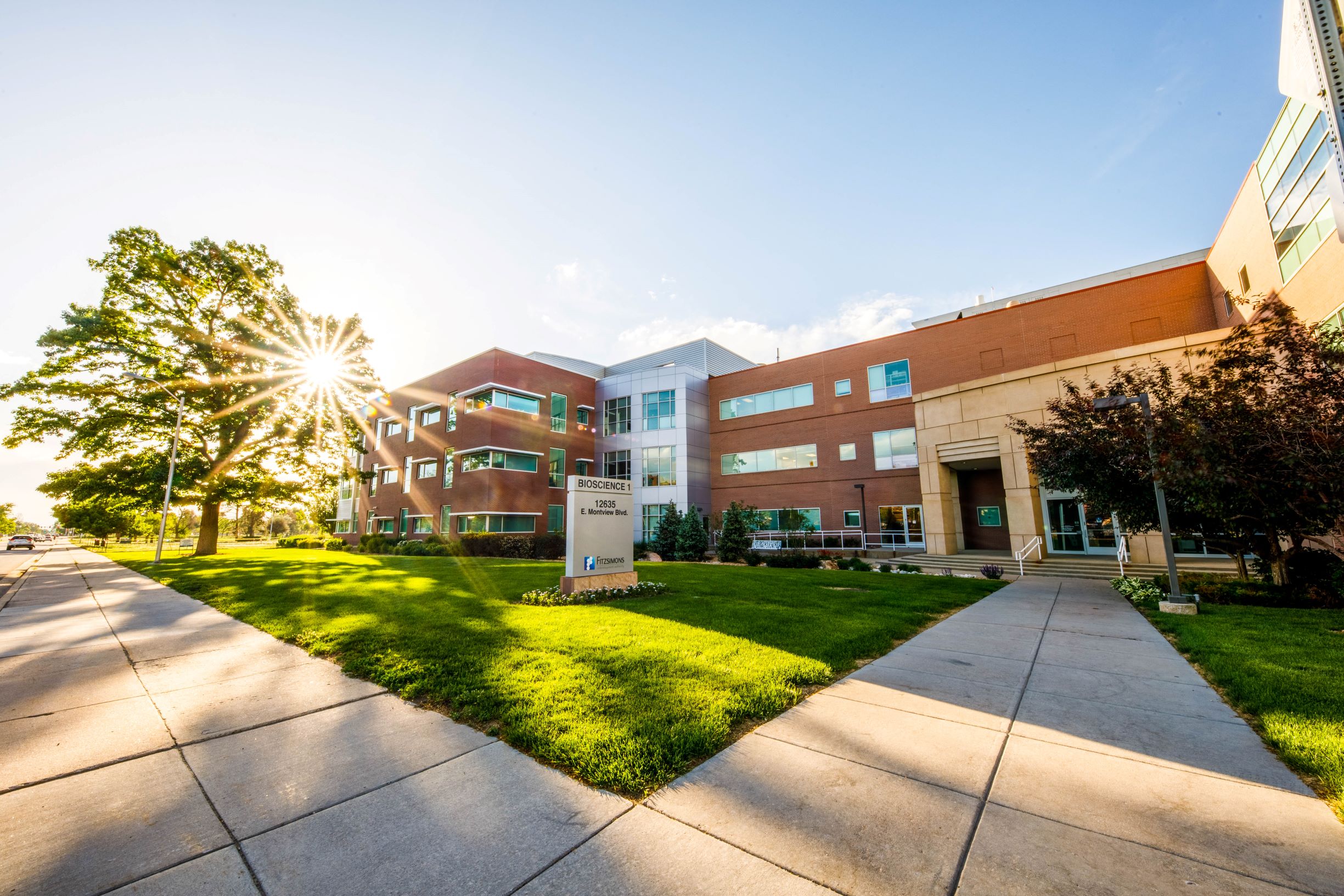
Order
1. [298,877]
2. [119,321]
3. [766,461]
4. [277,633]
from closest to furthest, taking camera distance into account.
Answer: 1. [298,877]
2. [277,633]
3. [119,321]
4. [766,461]

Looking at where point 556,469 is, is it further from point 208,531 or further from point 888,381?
point 888,381

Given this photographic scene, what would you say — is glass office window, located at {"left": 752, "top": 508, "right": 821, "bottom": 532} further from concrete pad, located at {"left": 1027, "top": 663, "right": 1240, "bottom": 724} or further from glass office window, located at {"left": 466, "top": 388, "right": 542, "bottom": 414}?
concrete pad, located at {"left": 1027, "top": 663, "right": 1240, "bottom": 724}

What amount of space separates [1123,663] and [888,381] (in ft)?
82.7

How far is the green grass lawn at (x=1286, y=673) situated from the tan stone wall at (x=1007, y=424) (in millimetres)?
10393

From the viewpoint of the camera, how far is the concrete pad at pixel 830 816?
2.54 meters

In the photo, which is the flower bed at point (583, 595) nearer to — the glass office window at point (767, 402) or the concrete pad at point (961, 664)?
the concrete pad at point (961, 664)

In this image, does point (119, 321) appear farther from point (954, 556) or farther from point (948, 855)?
point (954, 556)

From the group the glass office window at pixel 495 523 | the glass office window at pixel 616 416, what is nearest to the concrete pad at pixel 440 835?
the glass office window at pixel 495 523

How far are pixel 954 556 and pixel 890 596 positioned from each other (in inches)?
507

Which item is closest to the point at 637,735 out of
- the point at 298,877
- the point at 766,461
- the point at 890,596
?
the point at 298,877

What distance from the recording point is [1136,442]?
11.2 metres

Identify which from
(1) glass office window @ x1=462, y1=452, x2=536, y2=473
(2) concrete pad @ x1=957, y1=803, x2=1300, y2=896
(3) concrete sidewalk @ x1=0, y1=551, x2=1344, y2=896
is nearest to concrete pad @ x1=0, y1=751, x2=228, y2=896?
(3) concrete sidewalk @ x1=0, y1=551, x2=1344, y2=896

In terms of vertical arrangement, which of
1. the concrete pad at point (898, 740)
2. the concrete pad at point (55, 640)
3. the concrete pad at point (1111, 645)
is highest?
the concrete pad at point (55, 640)

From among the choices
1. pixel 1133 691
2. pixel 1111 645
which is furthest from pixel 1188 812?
pixel 1111 645
